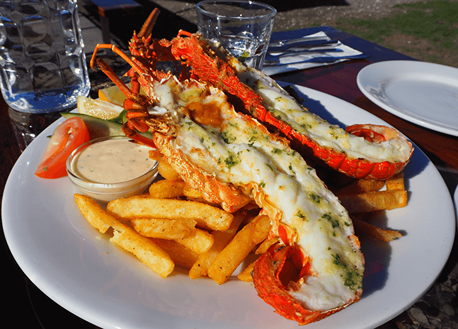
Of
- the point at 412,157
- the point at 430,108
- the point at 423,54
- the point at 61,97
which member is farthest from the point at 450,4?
the point at 61,97

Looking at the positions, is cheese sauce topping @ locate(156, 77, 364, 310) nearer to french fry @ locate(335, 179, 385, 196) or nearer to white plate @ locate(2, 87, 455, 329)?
white plate @ locate(2, 87, 455, 329)

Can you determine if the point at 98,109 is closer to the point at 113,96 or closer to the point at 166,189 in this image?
the point at 113,96

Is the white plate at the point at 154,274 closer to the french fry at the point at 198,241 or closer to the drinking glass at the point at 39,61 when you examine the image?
the french fry at the point at 198,241

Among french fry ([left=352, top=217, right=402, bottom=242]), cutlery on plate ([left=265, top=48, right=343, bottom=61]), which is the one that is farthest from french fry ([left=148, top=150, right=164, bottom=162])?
cutlery on plate ([left=265, top=48, right=343, bottom=61])

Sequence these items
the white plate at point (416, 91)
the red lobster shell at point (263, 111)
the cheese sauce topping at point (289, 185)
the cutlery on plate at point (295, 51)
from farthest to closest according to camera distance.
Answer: the cutlery on plate at point (295, 51), the white plate at point (416, 91), the red lobster shell at point (263, 111), the cheese sauce topping at point (289, 185)

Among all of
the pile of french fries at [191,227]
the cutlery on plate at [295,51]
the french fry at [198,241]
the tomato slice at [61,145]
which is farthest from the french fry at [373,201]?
the cutlery on plate at [295,51]

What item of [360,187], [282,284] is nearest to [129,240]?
[282,284]
